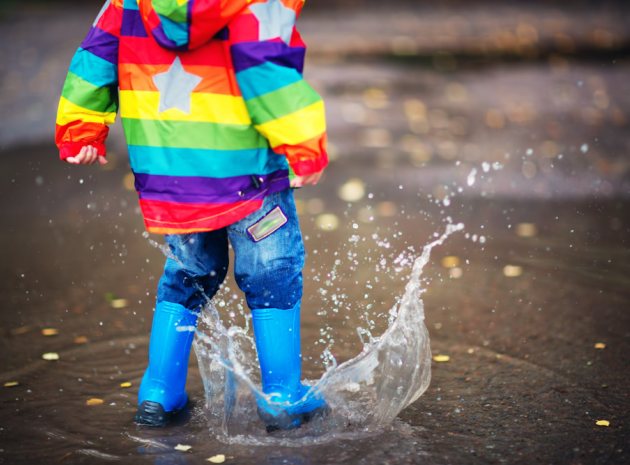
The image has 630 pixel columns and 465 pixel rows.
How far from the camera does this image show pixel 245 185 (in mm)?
2900

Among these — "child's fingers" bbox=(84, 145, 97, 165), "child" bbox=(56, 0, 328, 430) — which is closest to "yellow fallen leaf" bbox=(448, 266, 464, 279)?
"child" bbox=(56, 0, 328, 430)

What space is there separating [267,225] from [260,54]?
1.81 ft

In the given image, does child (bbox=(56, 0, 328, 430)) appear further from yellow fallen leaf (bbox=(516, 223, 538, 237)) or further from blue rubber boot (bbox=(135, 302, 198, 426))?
yellow fallen leaf (bbox=(516, 223, 538, 237))

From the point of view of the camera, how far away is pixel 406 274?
486cm

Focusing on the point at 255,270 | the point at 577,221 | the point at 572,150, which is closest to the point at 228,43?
the point at 255,270

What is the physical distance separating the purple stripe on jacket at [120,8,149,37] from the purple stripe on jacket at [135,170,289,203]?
0.43 m

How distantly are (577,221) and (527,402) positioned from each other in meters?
2.54

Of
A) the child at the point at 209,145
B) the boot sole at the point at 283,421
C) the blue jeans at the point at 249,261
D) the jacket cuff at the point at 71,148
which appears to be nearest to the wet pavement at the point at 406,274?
the boot sole at the point at 283,421

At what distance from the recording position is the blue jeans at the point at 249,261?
2980 millimetres

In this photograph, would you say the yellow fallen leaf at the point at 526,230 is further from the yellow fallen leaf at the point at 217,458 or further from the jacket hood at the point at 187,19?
the jacket hood at the point at 187,19

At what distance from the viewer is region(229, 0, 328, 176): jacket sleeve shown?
2.70m

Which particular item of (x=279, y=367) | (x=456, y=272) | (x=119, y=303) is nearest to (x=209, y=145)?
(x=279, y=367)

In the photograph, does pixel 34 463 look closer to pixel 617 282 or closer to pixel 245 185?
pixel 245 185

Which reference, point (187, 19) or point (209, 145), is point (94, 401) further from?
point (187, 19)
